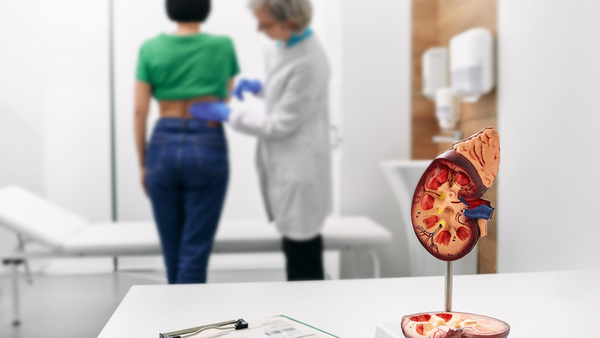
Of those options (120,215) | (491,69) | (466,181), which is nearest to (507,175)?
(491,69)

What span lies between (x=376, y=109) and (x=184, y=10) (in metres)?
0.96

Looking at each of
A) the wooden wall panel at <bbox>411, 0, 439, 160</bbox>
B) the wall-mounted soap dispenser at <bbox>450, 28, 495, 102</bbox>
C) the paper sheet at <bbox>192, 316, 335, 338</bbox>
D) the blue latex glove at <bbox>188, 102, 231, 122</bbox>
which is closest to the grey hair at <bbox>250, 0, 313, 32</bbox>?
the blue latex glove at <bbox>188, 102, 231, 122</bbox>

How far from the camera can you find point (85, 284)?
2.02 m

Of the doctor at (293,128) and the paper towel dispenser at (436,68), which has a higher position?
the paper towel dispenser at (436,68)

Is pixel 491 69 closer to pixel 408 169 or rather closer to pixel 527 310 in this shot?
pixel 408 169

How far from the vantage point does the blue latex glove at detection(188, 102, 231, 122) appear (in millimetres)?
1501

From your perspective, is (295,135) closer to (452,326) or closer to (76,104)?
(76,104)

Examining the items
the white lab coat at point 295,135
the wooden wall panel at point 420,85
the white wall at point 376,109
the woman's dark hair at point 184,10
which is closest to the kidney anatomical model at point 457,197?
the white lab coat at point 295,135

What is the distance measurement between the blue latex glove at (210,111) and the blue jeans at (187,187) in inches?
0.9

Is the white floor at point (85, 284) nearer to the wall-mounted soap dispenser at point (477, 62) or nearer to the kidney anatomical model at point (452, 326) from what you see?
the wall-mounted soap dispenser at point (477, 62)

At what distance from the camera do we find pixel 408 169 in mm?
1775

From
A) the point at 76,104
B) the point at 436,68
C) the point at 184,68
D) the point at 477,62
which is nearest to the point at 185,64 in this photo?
the point at 184,68

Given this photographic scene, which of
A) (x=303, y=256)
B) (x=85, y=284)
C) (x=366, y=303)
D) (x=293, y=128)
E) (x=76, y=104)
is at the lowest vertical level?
(x=85, y=284)

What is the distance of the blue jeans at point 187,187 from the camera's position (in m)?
1.47
